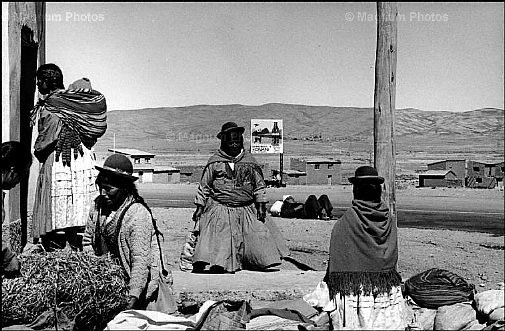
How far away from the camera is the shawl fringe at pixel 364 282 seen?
5336 millimetres

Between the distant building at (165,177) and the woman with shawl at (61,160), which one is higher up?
the woman with shawl at (61,160)

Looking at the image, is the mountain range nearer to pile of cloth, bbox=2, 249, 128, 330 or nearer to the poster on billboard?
the poster on billboard

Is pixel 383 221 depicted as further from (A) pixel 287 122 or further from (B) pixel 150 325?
(A) pixel 287 122

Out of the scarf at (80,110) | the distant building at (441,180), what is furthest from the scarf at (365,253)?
the distant building at (441,180)

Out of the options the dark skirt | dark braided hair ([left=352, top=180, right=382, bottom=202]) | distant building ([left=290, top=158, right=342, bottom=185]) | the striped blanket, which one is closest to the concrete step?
the dark skirt

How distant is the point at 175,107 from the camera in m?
75.2

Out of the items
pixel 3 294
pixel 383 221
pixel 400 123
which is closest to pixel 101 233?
pixel 3 294

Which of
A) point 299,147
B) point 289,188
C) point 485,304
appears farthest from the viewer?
point 299,147

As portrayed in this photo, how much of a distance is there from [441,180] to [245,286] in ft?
77.5

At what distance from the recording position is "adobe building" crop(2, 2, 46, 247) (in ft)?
21.8

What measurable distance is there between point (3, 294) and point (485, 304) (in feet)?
11.7

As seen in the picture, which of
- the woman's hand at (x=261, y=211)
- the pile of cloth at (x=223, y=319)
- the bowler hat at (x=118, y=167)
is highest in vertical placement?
the bowler hat at (x=118, y=167)

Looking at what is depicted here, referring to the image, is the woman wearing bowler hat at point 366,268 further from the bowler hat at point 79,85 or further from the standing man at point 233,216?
the bowler hat at point 79,85

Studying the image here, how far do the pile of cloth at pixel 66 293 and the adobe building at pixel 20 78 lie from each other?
4.84 ft
